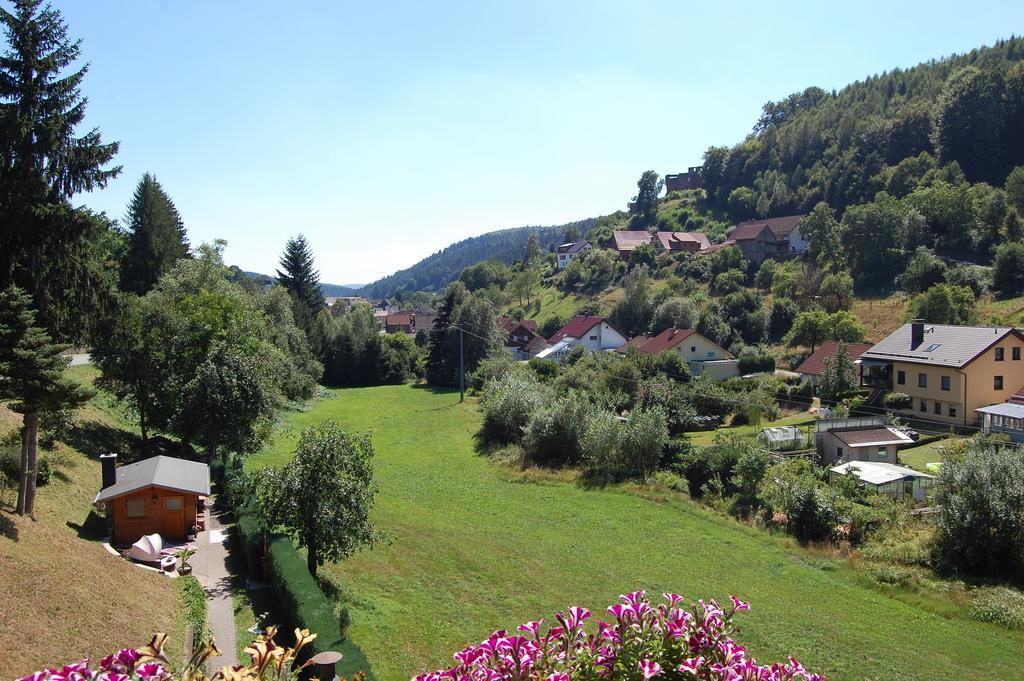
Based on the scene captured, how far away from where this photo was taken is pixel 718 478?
31.3m

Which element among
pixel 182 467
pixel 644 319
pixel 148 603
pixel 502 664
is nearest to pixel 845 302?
pixel 644 319

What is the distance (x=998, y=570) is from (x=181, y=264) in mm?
41514

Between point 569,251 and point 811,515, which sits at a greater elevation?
point 569,251

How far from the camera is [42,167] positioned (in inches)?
798

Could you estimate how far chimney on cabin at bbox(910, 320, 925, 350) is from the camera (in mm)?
44344

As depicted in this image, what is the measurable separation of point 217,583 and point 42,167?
13052mm

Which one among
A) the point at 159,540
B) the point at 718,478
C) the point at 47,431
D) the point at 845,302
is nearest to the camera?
the point at 159,540

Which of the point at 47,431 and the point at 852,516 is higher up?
the point at 47,431

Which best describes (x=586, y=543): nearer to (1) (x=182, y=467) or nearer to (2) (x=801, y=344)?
(1) (x=182, y=467)

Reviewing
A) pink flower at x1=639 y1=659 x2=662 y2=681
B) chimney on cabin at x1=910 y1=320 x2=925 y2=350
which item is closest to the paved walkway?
pink flower at x1=639 y1=659 x2=662 y2=681

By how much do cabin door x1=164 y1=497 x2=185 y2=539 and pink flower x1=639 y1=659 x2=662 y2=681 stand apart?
20.8 metres

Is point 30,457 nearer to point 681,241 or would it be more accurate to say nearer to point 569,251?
point 681,241

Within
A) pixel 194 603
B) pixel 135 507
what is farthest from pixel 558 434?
pixel 194 603

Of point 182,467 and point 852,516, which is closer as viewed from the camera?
point 182,467
